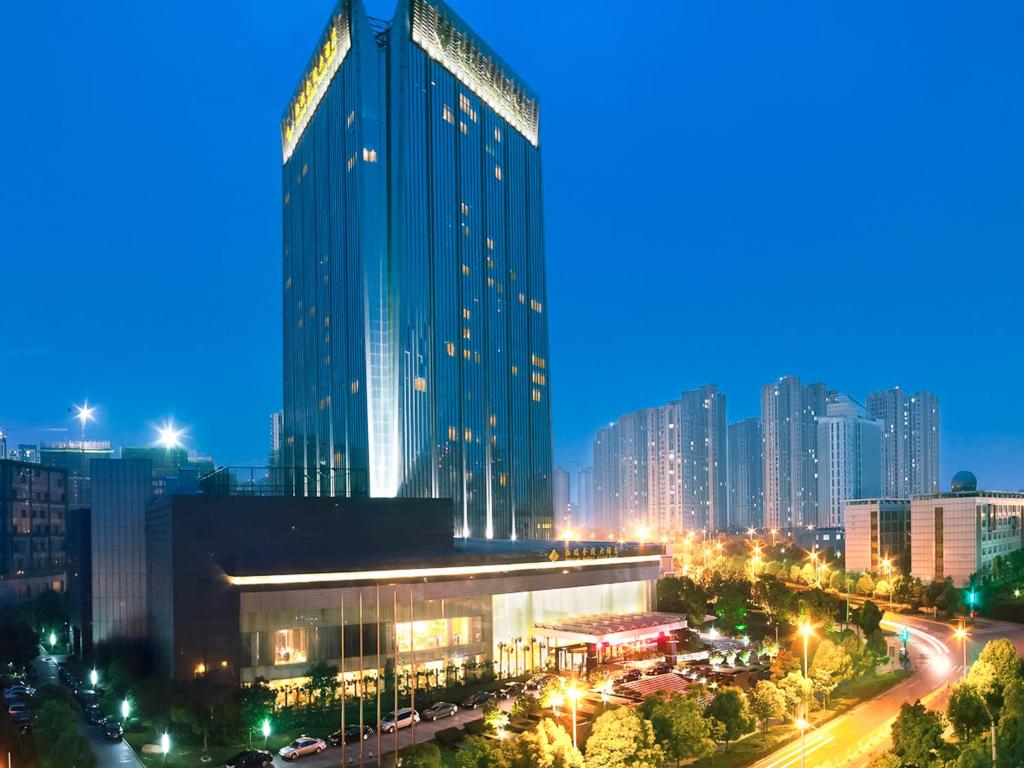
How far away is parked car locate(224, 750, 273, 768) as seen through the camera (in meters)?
30.8

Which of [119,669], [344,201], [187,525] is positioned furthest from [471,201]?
[119,669]

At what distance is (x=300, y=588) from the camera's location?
42125 mm

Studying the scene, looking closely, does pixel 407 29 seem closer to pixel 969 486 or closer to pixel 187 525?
pixel 187 525

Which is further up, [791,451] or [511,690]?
[791,451]

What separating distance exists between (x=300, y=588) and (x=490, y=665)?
1205 centimetres

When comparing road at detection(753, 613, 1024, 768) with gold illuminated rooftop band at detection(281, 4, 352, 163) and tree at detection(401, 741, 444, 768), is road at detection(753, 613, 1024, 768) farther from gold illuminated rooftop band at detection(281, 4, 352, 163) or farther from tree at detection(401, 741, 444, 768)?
gold illuminated rooftop band at detection(281, 4, 352, 163)

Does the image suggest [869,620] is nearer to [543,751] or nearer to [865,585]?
[865,585]

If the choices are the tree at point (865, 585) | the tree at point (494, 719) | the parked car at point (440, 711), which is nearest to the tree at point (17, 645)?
the parked car at point (440, 711)

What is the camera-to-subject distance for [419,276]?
70500 millimetres

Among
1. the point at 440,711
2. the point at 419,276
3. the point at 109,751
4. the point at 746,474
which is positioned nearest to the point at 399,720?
the point at 440,711

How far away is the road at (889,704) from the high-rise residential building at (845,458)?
8288cm

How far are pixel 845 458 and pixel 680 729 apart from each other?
128m

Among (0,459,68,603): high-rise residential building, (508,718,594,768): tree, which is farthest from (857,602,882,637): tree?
(0,459,68,603): high-rise residential building

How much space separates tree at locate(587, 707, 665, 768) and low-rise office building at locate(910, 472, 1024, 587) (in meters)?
63.9
